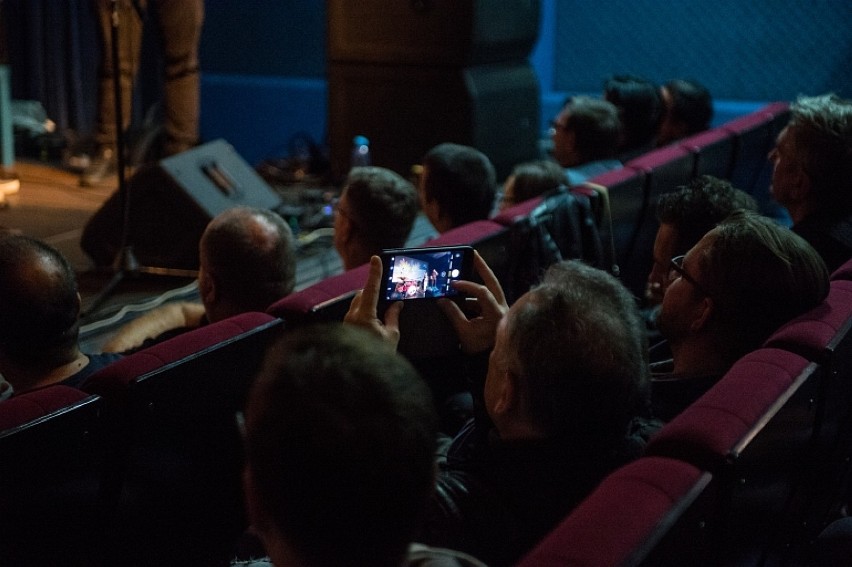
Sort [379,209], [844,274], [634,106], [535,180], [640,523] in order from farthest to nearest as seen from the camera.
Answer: [634,106] → [535,180] → [379,209] → [844,274] → [640,523]

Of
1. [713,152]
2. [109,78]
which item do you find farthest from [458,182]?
[109,78]

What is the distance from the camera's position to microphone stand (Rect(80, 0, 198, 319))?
3.01m

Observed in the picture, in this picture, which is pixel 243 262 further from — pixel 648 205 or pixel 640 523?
pixel 648 205

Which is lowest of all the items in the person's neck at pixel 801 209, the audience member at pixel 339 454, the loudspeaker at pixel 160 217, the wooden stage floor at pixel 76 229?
the wooden stage floor at pixel 76 229

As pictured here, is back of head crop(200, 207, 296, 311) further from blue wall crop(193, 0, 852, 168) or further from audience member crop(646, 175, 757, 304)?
blue wall crop(193, 0, 852, 168)

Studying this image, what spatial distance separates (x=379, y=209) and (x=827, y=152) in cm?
110

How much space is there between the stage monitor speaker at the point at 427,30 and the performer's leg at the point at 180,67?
0.64m

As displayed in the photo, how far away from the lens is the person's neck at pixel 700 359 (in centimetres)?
150

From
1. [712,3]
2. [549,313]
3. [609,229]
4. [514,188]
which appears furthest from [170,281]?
[712,3]

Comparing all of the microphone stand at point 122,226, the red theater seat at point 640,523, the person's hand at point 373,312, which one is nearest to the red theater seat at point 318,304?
the person's hand at point 373,312


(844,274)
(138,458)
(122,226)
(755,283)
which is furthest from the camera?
(122,226)

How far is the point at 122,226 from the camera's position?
313 centimetres

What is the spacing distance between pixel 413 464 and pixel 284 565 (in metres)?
0.12

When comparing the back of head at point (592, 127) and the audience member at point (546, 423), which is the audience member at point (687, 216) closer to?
the audience member at point (546, 423)
